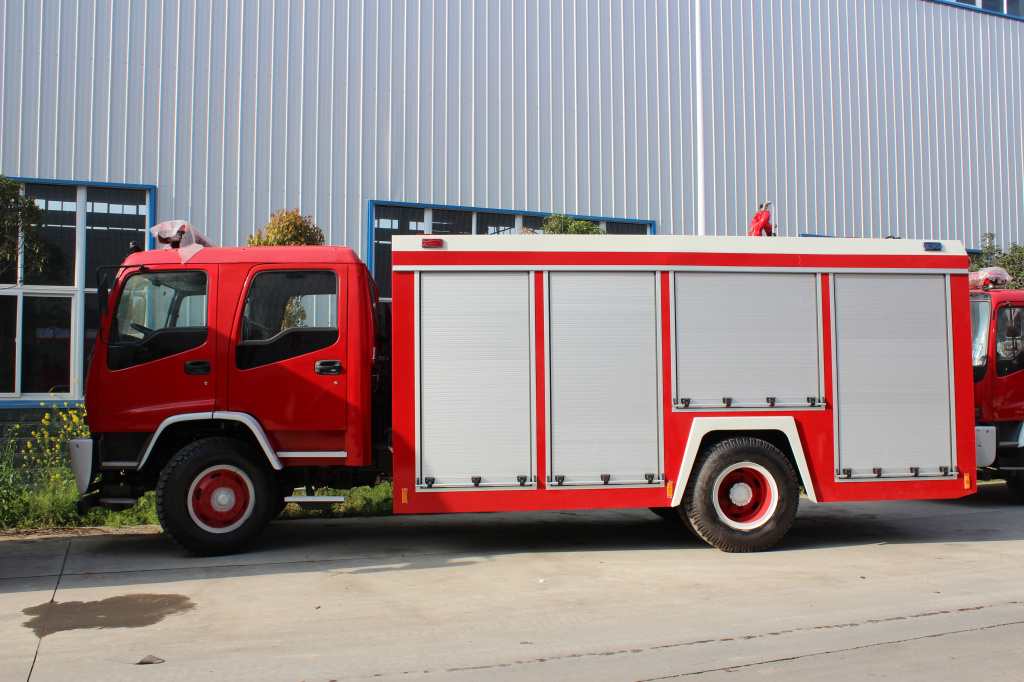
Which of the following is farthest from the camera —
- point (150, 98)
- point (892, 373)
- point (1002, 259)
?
point (1002, 259)

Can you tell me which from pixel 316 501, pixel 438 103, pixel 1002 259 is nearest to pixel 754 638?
pixel 316 501

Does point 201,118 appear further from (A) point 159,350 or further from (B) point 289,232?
(A) point 159,350

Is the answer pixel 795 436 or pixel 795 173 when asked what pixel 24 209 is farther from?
pixel 795 173

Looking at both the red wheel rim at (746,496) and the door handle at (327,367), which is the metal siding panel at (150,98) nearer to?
the door handle at (327,367)

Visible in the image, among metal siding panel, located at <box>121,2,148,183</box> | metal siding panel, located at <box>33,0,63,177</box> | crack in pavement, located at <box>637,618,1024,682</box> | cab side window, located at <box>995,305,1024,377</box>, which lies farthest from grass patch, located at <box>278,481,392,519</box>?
cab side window, located at <box>995,305,1024,377</box>

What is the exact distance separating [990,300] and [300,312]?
779 cm

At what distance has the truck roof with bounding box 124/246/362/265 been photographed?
22.2 ft

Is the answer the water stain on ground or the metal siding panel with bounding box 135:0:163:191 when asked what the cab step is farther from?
the metal siding panel with bounding box 135:0:163:191

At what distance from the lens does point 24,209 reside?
8445mm

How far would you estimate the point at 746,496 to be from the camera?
6922 millimetres

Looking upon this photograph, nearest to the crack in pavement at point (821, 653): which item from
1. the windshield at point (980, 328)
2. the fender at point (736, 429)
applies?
the fender at point (736, 429)

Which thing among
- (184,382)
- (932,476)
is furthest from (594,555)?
(184,382)

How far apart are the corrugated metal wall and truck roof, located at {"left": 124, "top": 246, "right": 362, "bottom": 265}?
560 cm

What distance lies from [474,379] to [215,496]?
7.85 ft
